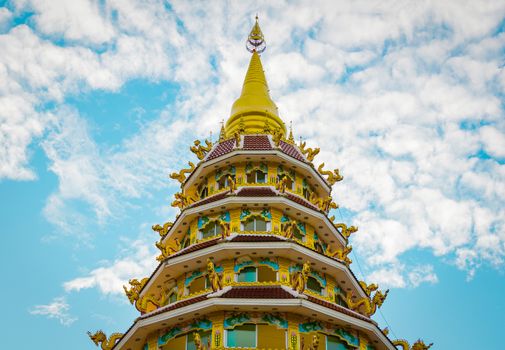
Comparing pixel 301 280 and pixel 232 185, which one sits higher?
pixel 232 185

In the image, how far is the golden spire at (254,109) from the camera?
44406 millimetres

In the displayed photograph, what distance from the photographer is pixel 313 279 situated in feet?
112

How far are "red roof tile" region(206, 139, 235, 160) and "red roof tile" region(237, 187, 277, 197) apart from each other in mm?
3311

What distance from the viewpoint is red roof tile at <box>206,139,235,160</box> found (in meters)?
40.0

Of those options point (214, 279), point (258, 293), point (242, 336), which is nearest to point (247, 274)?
point (258, 293)

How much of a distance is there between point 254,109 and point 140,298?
52.9ft

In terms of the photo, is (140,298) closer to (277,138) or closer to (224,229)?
(224,229)

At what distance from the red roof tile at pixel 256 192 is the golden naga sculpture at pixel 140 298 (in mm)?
6840

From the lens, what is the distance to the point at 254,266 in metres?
33.2

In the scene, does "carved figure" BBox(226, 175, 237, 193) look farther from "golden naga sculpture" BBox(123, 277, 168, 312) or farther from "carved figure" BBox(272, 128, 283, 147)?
"golden naga sculpture" BBox(123, 277, 168, 312)

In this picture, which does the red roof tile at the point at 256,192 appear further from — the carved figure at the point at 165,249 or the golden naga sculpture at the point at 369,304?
the golden naga sculpture at the point at 369,304

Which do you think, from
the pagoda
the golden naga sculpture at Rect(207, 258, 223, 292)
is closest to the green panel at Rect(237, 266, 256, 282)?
the pagoda

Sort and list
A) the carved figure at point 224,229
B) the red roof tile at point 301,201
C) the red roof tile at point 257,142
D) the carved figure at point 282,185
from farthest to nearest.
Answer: the red roof tile at point 257,142
the red roof tile at point 301,201
the carved figure at point 282,185
the carved figure at point 224,229

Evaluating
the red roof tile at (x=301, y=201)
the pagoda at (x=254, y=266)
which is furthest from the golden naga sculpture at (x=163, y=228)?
the red roof tile at (x=301, y=201)
